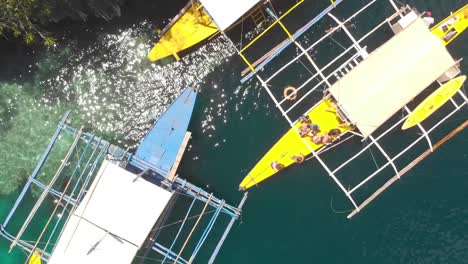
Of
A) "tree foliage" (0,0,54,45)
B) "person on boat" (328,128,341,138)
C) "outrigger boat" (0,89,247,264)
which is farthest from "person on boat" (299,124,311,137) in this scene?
"tree foliage" (0,0,54,45)

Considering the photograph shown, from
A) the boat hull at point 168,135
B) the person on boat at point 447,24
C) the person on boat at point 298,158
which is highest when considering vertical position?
the person on boat at point 447,24

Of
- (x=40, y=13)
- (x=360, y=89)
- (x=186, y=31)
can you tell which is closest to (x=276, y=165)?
(x=360, y=89)

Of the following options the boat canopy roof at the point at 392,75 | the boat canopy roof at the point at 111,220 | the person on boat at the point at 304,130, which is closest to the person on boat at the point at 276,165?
the person on boat at the point at 304,130

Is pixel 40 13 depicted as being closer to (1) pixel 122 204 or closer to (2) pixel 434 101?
(1) pixel 122 204

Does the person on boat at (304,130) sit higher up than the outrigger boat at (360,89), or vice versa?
the outrigger boat at (360,89)

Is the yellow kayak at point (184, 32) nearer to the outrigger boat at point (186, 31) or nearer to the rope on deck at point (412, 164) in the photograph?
the outrigger boat at point (186, 31)

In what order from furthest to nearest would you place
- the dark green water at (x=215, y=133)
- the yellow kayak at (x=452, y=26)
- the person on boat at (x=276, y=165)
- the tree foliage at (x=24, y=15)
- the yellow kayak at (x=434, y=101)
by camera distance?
the dark green water at (x=215, y=133), the person on boat at (x=276, y=165), the yellow kayak at (x=452, y=26), the yellow kayak at (x=434, y=101), the tree foliage at (x=24, y=15)
